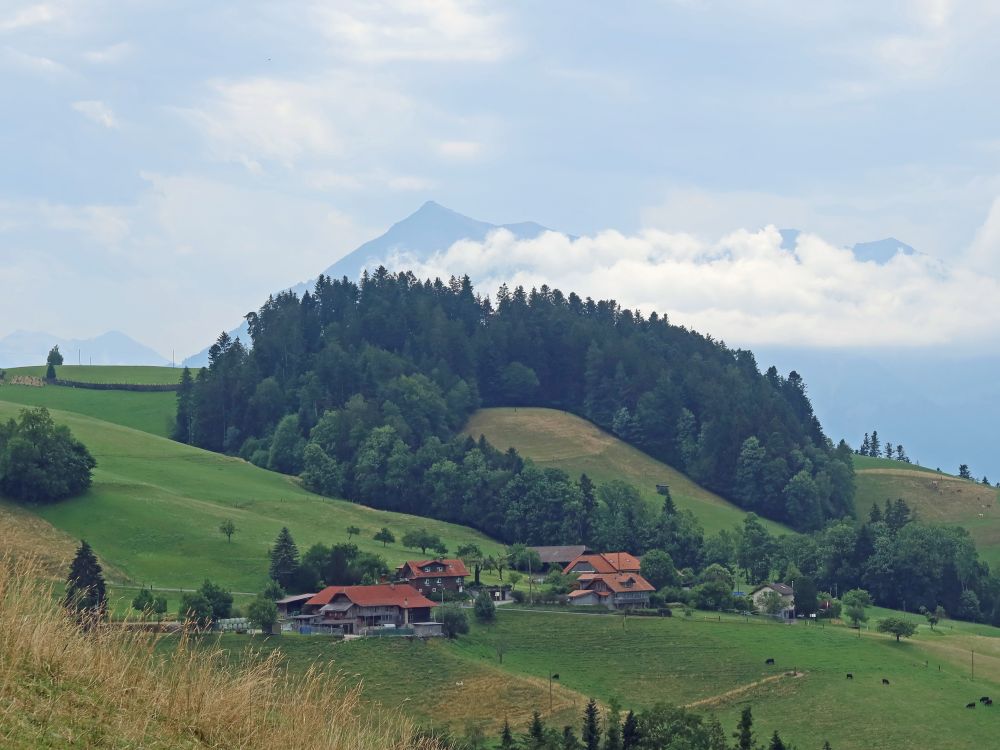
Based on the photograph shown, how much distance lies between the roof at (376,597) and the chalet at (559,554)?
29.7 meters

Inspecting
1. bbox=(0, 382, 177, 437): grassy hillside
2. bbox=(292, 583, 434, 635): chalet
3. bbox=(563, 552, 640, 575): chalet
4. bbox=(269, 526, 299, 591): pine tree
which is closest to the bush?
bbox=(269, 526, 299, 591): pine tree

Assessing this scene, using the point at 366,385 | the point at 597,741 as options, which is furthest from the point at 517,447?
the point at 597,741

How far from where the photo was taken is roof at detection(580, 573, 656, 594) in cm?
10126

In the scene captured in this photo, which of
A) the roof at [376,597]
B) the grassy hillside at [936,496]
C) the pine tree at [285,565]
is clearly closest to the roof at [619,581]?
the roof at [376,597]

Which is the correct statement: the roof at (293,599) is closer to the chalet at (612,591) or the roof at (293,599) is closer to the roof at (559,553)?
the chalet at (612,591)

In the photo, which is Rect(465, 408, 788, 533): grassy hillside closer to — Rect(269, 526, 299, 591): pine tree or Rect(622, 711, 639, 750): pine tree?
Rect(269, 526, 299, 591): pine tree

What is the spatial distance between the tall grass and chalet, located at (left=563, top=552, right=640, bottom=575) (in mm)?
87734

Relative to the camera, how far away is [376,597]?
8825 centimetres

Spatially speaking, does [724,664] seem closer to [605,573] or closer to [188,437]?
[605,573]

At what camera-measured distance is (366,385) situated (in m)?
168

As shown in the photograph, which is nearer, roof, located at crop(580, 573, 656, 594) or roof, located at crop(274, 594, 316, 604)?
roof, located at crop(274, 594, 316, 604)

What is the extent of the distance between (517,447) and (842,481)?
4295cm

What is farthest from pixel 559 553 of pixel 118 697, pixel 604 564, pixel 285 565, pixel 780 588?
pixel 118 697

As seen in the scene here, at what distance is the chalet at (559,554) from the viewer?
119 metres
